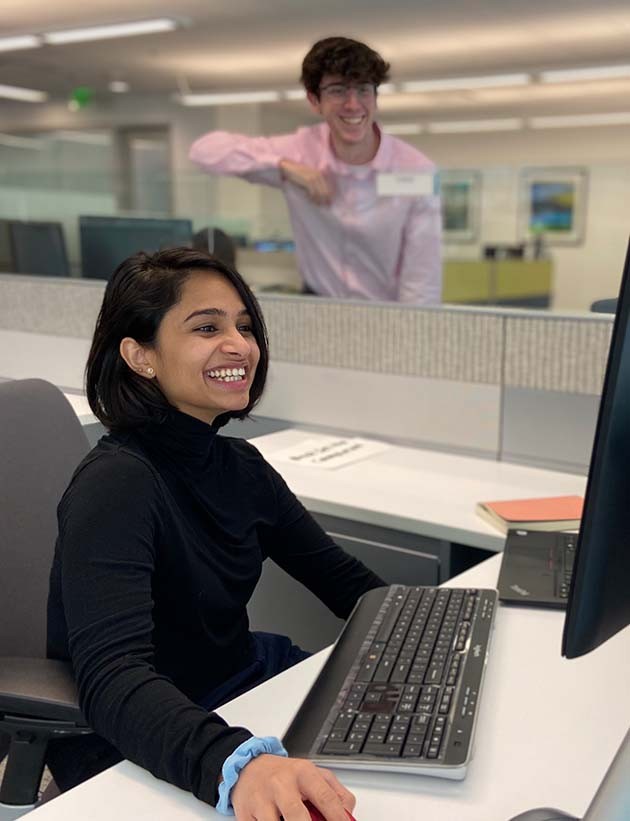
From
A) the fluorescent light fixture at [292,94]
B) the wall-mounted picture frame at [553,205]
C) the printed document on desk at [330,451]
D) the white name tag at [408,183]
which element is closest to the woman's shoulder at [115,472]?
the printed document on desk at [330,451]

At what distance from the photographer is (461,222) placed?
7211 millimetres

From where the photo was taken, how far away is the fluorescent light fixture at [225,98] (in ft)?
29.6

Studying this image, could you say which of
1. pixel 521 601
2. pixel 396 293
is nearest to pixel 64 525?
pixel 521 601

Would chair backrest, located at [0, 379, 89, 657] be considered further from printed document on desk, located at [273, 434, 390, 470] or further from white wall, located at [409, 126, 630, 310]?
white wall, located at [409, 126, 630, 310]

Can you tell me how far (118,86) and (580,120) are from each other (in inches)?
179

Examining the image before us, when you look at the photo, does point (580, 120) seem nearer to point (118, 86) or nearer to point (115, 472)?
point (118, 86)

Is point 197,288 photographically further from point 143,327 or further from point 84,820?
point 84,820

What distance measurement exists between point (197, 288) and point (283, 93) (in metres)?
8.25

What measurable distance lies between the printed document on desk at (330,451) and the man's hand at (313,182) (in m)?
0.63

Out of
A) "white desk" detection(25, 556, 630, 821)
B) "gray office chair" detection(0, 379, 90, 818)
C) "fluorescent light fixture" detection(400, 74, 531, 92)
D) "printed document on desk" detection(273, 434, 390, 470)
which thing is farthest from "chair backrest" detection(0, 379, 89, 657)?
"fluorescent light fixture" detection(400, 74, 531, 92)

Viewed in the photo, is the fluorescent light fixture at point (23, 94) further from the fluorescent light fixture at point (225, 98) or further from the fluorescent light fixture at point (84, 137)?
the fluorescent light fixture at point (225, 98)

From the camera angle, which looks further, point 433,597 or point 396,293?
point 396,293

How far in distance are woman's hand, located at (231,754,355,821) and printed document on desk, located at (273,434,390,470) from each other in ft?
3.61

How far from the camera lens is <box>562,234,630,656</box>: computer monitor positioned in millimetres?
535
